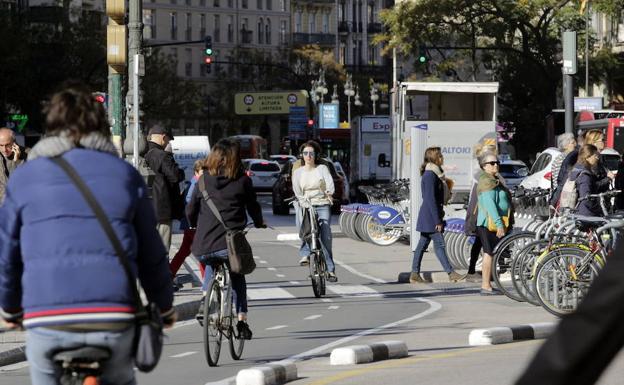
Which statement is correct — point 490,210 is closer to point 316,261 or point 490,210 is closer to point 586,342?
point 316,261

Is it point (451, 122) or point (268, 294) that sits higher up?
point (451, 122)

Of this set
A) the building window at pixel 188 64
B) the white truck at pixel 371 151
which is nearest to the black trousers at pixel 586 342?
the white truck at pixel 371 151

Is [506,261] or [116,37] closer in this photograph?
[506,261]

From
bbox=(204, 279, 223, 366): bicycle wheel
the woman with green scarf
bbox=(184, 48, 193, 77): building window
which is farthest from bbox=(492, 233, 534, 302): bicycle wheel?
bbox=(184, 48, 193, 77): building window

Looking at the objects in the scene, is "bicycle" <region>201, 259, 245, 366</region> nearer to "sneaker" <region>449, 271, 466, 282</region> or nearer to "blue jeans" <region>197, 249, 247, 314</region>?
"blue jeans" <region>197, 249, 247, 314</region>

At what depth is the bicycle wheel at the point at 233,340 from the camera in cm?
1270

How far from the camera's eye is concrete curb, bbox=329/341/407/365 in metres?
12.2

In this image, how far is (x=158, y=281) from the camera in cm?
624

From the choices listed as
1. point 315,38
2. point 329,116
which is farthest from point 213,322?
point 315,38

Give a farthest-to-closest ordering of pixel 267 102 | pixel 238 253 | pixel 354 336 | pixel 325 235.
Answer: pixel 267 102
pixel 325 235
pixel 354 336
pixel 238 253

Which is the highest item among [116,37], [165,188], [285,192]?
[116,37]

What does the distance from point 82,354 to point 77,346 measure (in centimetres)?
3

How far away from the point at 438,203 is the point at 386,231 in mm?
9457

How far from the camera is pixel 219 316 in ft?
41.1
